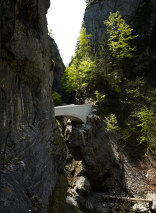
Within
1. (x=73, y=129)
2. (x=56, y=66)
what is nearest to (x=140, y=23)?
(x=56, y=66)

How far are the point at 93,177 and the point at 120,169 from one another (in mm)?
2297

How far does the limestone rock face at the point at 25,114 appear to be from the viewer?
292 centimetres

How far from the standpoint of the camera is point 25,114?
4582 millimetres

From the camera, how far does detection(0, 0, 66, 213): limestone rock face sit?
2.92 meters

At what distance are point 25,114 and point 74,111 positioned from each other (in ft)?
21.5

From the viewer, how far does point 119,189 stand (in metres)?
9.45

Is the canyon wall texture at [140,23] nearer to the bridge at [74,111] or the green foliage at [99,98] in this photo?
the green foliage at [99,98]

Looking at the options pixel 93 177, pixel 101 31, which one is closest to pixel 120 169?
pixel 93 177

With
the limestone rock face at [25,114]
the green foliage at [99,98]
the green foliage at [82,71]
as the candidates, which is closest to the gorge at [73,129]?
the limestone rock face at [25,114]

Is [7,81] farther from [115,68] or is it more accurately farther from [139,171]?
[115,68]

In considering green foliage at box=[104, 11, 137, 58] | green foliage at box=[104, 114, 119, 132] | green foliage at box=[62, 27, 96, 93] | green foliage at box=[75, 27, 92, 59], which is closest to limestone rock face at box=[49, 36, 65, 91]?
green foliage at box=[62, 27, 96, 93]

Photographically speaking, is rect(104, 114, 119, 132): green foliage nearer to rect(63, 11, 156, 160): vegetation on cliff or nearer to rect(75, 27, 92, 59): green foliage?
rect(63, 11, 156, 160): vegetation on cliff

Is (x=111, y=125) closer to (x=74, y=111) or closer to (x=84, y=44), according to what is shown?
(x=74, y=111)

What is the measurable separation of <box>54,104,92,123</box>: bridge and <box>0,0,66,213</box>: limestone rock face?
4.02 meters
